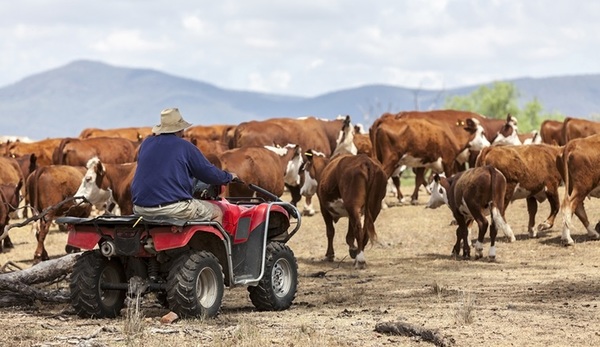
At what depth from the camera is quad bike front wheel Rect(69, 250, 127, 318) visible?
11.0 m

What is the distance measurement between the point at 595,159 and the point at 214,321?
9878mm

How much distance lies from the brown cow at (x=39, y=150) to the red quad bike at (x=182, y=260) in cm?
2222

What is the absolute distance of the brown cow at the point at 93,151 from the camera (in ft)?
90.3

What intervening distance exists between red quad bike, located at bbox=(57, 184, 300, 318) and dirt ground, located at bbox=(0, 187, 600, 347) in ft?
0.74

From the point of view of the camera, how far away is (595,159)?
18688 millimetres

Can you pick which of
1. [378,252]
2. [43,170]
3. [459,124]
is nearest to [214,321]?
[378,252]

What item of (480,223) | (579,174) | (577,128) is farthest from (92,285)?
(577,128)

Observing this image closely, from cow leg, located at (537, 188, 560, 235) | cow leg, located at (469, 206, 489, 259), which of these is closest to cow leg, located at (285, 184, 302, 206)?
cow leg, located at (537, 188, 560, 235)

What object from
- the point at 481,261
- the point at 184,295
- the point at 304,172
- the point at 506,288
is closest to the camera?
the point at 184,295

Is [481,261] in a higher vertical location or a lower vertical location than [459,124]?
lower

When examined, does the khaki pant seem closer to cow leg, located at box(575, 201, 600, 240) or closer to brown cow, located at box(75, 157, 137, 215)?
brown cow, located at box(75, 157, 137, 215)

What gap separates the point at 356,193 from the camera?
1648 cm

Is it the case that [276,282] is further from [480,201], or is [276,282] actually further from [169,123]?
[480,201]

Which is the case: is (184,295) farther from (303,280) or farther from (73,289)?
(303,280)
